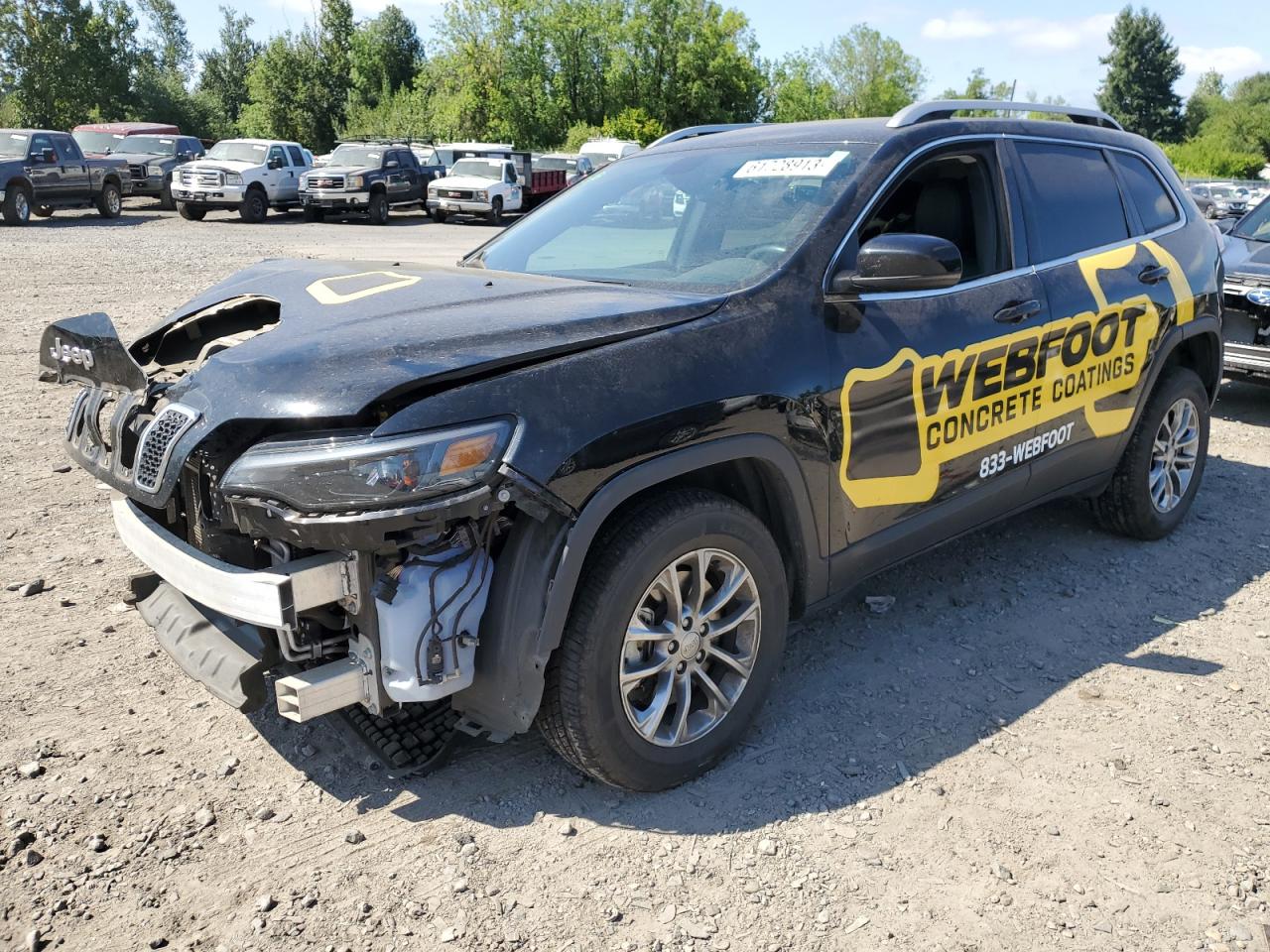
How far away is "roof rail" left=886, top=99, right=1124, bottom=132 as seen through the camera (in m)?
3.85

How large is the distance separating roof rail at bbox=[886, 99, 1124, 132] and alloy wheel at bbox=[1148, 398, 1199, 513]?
1401mm

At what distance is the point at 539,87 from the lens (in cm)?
5122

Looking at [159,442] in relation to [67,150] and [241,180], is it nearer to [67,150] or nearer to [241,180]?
[67,150]

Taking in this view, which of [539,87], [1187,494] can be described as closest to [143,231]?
[1187,494]

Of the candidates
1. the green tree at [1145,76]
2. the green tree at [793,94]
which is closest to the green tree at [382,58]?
the green tree at [793,94]

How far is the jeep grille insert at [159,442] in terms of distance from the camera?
276 cm

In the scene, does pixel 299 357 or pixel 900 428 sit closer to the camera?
pixel 299 357

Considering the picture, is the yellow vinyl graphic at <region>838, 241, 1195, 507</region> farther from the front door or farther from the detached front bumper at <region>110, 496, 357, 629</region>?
the detached front bumper at <region>110, 496, 357, 629</region>

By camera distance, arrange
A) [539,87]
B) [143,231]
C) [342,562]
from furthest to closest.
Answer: [539,87] < [143,231] < [342,562]

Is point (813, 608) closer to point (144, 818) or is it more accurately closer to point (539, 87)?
point (144, 818)

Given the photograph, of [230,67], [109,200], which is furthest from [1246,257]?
[230,67]

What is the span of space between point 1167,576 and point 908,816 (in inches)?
97.9

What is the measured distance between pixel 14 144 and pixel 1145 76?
82.0 meters

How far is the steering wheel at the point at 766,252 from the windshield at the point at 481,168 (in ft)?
81.0
